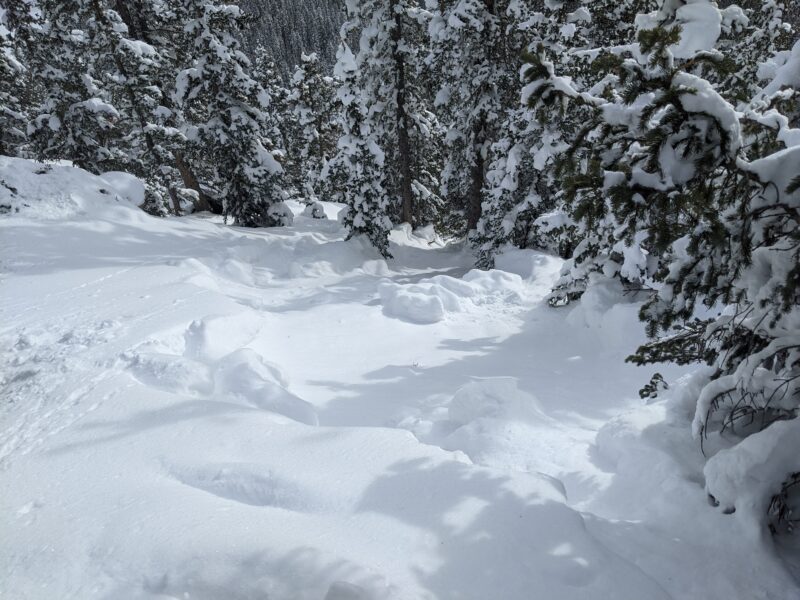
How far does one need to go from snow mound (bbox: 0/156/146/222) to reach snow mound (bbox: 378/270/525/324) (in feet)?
30.6

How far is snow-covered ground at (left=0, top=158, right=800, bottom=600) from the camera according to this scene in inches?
118

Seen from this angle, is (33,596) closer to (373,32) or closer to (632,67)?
(632,67)

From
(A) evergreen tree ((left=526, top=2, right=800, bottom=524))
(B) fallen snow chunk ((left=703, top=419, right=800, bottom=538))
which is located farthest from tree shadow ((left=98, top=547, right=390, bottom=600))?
(A) evergreen tree ((left=526, top=2, right=800, bottom=524))

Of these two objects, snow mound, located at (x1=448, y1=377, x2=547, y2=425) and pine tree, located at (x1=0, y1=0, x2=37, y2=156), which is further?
pine tree, located at (x1=0, y1=0, x2=37, y2=156)

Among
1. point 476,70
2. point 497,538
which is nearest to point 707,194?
point 497,538

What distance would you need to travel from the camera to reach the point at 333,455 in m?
4.18

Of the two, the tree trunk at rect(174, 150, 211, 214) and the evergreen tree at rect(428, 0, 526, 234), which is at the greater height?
the evergreen tree at rect(428, 0, 526, 234)

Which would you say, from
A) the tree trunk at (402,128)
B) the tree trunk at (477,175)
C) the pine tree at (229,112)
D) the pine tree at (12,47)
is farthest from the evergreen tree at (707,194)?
the pine tree at (12,47)

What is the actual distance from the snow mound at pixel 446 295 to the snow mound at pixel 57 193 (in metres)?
9.33

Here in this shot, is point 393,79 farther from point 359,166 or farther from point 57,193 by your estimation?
point 57,193

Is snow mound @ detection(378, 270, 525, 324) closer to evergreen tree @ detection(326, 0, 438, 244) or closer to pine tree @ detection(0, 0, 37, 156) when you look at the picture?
evergreen tree @ detection(326, 0, 438, 244)

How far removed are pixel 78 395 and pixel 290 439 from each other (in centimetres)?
329

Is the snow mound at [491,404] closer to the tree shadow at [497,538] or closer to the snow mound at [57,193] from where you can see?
the tree shadow at [497,538]

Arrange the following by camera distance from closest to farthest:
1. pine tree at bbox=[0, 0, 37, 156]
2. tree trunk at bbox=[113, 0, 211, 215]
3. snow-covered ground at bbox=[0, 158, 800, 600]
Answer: snow-covered ground at bbox=[0, 158, 800, 600] < pine tree at bbox=[0, 0, 37, 156] < tree trunk at bbox=[113, 0, 211, 215]
